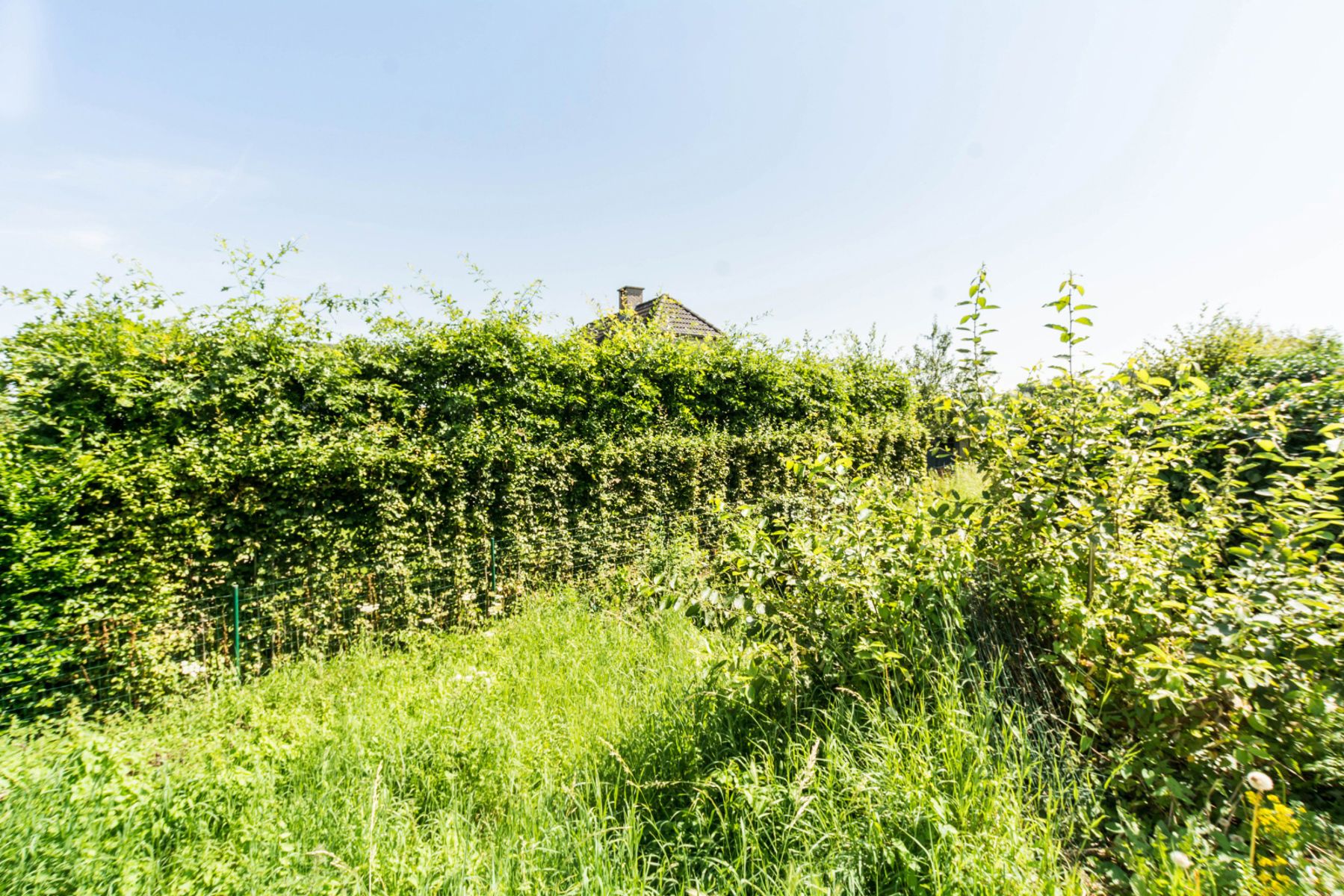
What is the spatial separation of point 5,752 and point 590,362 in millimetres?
5650

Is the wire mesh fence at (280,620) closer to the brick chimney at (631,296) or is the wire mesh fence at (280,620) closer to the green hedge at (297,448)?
the green hedge at (297,448)

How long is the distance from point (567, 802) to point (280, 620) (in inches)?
146

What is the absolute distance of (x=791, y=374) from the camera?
964 centimetres

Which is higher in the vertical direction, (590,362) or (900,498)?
(590,362)

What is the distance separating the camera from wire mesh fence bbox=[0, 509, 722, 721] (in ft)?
13.2

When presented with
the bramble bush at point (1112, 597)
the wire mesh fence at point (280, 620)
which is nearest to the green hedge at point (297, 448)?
the wire mesh fence at point (280, 620)

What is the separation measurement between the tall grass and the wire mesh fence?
41cm

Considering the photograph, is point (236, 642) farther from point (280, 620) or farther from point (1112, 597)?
point (1112, 597)

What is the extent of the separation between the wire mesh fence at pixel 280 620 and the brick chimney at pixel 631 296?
10.8m

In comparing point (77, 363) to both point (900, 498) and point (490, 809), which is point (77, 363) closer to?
point (490, 809)

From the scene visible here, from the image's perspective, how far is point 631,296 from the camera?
56.2 ft

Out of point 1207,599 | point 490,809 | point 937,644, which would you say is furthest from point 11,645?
point 1207,599

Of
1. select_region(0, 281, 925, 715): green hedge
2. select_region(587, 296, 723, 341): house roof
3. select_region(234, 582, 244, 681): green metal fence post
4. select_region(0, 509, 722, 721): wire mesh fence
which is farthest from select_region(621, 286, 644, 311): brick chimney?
select_region(234, 582, 244, 681): green metal fence post

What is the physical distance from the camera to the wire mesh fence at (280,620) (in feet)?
13.2
